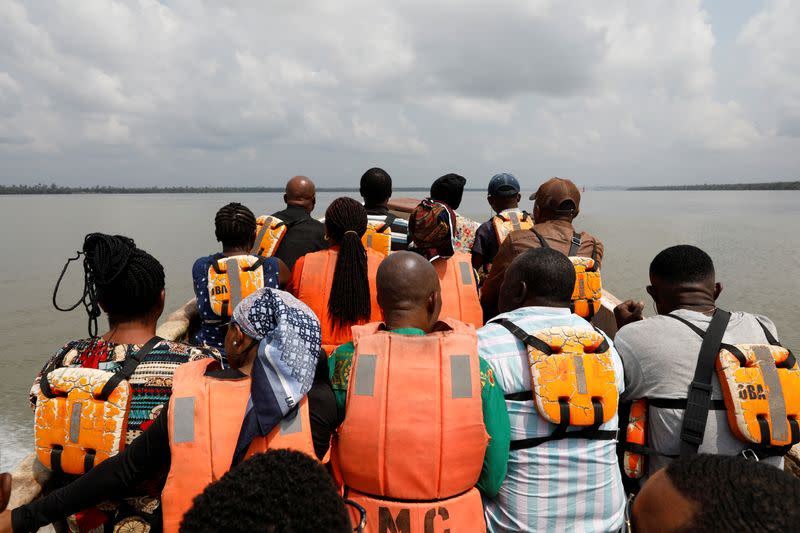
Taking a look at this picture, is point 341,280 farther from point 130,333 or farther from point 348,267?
point 130,333

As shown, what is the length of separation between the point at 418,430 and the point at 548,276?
917 millimetres

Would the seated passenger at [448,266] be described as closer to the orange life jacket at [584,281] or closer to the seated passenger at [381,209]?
the orange life jacket at [584,281]

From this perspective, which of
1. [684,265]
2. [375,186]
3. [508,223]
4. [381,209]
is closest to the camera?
[684,265]

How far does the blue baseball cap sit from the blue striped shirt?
10.2 feet

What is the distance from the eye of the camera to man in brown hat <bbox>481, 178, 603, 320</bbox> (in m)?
3.50

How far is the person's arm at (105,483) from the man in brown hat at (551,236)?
2389 mm

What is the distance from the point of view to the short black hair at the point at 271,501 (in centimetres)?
90

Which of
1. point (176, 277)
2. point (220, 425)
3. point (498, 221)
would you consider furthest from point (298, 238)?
point (176, 277)

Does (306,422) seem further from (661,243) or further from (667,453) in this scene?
(661,243)

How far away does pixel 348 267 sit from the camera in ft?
10.5

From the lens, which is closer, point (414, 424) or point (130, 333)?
point (414, 424)

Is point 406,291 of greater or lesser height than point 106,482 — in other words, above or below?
above

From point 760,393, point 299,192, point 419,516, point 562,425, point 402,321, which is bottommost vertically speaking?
point 419,516

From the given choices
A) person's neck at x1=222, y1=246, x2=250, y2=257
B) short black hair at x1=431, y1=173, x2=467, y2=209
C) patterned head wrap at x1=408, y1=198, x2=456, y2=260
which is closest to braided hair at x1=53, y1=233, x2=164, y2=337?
person's neck at x1=222, y1=246, x2=250, y2=257
